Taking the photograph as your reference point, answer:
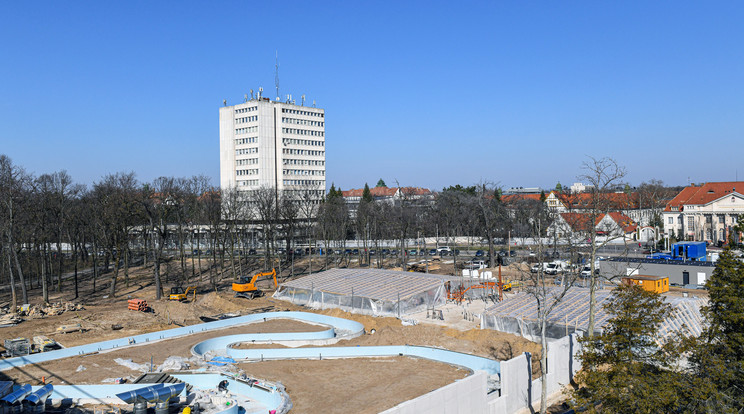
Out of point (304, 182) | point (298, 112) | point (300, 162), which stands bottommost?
point (304, 182)

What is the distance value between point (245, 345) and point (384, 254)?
154 feet

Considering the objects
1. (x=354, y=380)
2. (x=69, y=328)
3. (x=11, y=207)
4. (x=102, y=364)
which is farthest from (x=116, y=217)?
(x=354, y=380)

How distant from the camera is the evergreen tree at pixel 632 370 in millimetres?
13977

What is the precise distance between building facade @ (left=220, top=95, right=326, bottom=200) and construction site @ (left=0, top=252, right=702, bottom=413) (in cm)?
4879

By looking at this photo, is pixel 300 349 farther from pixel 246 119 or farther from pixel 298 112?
pixel 298 112

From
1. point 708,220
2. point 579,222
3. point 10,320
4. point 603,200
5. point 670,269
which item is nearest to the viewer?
point 603,200

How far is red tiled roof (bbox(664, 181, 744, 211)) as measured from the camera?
75375mm

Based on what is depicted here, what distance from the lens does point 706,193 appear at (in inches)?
3061

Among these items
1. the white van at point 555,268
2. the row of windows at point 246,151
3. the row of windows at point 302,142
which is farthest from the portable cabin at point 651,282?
the row of windows at point 246,151

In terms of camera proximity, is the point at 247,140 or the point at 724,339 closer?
the point at 724,339

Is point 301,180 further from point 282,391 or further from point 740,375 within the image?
point 740,375

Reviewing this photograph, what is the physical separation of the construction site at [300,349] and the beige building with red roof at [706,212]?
4414 centimetres

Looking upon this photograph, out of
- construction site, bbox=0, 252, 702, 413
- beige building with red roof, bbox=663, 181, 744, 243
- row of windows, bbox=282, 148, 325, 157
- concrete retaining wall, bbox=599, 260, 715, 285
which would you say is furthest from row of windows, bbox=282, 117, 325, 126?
concrete retaining wall, bbox=599, 260, 715, 285

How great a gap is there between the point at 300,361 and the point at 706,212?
6928 cm
